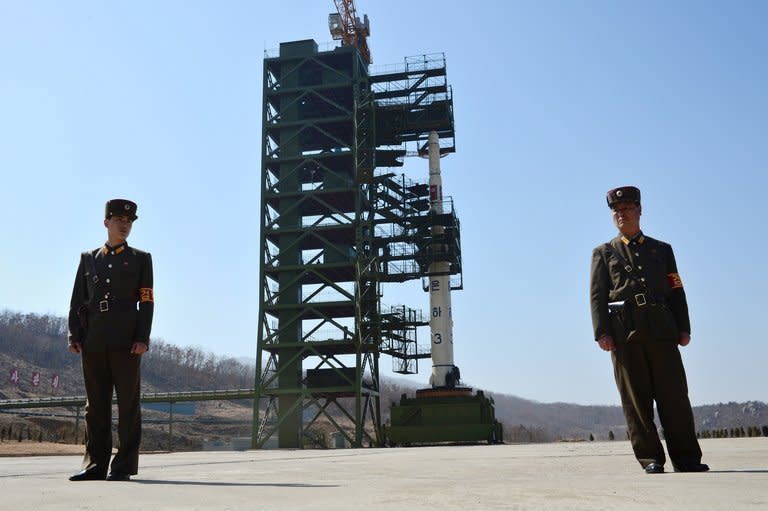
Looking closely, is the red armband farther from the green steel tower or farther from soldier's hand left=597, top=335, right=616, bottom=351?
the green steel tower

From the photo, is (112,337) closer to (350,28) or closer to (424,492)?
(424,492)

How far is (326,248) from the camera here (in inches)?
1591

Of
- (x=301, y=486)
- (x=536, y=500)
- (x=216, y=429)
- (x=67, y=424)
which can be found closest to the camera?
(x=536, y=500)

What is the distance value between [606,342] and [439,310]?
31161mm

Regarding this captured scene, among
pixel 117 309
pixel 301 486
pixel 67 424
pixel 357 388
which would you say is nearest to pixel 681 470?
pixel 301 486

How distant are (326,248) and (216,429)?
192ft

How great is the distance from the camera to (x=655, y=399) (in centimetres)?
636

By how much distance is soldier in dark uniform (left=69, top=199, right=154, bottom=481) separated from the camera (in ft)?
21.5

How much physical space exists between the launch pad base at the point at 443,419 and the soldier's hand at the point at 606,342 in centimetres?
2819

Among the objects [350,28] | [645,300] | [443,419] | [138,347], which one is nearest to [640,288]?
[645,300]

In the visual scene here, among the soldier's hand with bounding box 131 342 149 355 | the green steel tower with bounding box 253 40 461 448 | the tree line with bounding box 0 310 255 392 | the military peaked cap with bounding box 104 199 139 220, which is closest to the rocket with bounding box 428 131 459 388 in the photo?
the green steel tower with bounding box 253 40 461 448

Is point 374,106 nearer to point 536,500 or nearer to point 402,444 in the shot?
point 402,444

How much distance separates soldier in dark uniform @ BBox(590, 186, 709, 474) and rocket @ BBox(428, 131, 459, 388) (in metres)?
30.3

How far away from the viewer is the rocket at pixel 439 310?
121 ft
